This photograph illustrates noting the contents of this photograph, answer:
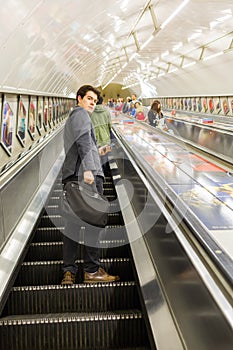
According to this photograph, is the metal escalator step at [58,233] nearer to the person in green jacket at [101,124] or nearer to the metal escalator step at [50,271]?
the metal escalator step at [50,271]

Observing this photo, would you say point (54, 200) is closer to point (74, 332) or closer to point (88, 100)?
point (88, 100)

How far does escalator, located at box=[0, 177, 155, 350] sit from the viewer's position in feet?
10.3

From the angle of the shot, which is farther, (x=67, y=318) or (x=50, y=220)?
(x=50, y=220)

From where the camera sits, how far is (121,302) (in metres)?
3.71

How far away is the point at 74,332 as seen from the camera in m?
3.17

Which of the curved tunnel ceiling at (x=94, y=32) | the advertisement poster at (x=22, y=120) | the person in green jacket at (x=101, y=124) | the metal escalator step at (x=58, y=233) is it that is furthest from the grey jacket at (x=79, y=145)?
the advertisement poster at (x=22, y=120)

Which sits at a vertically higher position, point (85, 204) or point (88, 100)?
point (88, 100)

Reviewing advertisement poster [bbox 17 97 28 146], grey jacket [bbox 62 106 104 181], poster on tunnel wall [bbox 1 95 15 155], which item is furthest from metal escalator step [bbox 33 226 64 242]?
advertisement poster [bbox 17 97 28 146]

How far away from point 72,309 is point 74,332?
1.59 feet

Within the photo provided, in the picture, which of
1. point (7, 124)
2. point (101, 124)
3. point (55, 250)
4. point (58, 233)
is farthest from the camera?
point (7, 124)

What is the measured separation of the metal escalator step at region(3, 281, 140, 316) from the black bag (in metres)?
0.59

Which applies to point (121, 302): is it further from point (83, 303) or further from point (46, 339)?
point (46, 339)

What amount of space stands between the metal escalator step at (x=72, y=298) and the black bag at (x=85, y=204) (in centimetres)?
59

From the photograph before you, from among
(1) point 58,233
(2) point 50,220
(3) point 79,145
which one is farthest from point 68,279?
(2) point 50,220
